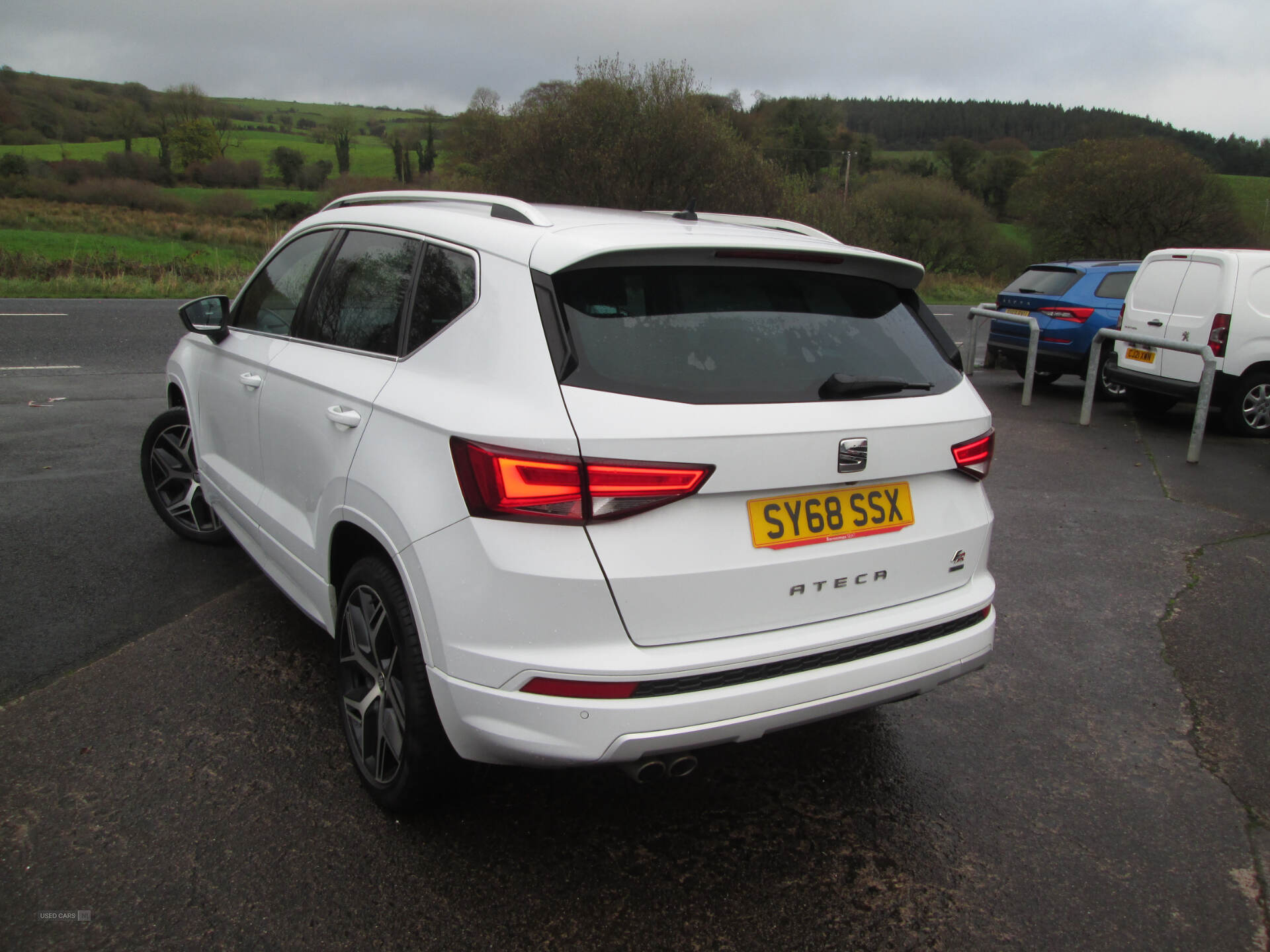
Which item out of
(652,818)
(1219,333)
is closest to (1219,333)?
(1219,333)

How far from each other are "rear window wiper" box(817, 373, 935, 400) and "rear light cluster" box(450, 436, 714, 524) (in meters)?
0.52

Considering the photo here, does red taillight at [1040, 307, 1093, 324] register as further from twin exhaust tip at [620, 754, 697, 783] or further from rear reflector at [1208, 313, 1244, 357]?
twin exhaust tip at [620, 754, 697, 783]

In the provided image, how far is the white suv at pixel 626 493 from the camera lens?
2248 mm

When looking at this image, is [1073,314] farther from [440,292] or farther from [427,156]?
[427,156]

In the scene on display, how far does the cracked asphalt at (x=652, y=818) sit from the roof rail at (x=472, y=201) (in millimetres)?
1787

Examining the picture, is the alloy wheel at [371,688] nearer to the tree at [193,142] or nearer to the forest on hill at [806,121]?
the forest on hill at [806,121]

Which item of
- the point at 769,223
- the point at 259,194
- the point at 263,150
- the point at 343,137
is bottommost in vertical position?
the point at 769,223

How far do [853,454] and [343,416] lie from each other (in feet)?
5.09

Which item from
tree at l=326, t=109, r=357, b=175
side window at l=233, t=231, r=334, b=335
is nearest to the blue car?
side window at l=233, t=231, r=334, b=335

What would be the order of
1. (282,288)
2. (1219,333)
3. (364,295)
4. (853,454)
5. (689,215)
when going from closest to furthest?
(853,454)
(364,295)
(689,215)
(282,288)
(1219,333)

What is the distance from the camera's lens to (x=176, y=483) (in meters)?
5.15

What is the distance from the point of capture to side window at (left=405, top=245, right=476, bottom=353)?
8.73 ft

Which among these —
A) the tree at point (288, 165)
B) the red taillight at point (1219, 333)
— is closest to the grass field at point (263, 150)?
the tree at point (288, 165)

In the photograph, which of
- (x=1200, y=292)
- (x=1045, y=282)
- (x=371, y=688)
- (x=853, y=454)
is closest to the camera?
(x=853, y=454)
